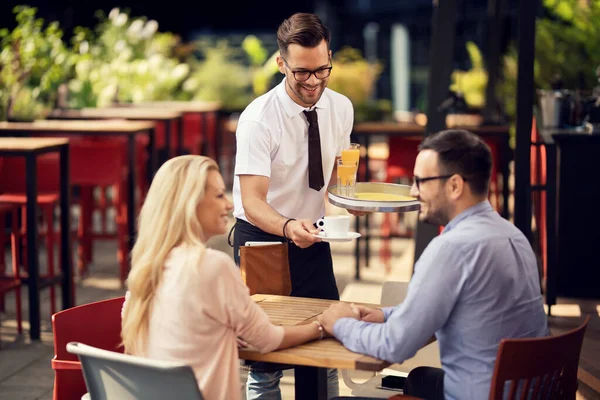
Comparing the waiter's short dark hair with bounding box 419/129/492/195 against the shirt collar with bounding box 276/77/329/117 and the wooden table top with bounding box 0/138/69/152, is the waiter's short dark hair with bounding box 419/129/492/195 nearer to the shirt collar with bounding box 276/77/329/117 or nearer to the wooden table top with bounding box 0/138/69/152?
the shirt collar with bounding box 276/77/329/117

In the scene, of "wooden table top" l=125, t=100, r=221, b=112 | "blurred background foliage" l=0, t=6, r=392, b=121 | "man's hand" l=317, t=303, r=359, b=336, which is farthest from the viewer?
"wooden table top" l=125, t=100, r=221, b=112

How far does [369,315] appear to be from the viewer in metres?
2.81

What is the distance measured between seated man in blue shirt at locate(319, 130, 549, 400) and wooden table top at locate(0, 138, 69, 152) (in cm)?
330

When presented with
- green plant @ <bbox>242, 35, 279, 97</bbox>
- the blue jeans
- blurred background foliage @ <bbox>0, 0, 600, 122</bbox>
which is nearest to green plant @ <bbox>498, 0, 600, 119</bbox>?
blurred background foliage @ <bbox>0, 0, 600, 122</bbox>

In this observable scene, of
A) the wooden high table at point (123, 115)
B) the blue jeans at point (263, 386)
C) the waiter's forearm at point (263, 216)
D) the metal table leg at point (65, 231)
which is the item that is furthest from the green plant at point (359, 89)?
the blue jeans at point (263, 386)

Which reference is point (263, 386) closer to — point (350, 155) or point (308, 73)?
point (350, 155)

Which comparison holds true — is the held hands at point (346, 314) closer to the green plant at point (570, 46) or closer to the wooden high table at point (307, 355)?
the wooden high table at point (307, 355)

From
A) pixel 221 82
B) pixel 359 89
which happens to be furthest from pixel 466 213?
pixel 221 82

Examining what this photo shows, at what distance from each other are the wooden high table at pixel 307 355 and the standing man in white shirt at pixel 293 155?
0.80 feet

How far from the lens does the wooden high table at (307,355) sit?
8.32ft

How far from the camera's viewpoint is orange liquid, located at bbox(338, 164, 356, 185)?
340cm

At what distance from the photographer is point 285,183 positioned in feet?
11.7

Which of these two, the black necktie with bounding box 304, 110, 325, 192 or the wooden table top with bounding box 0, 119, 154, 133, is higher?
the wooden table top with bounding box 0, 119, 154, 133

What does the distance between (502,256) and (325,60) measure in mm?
1157
